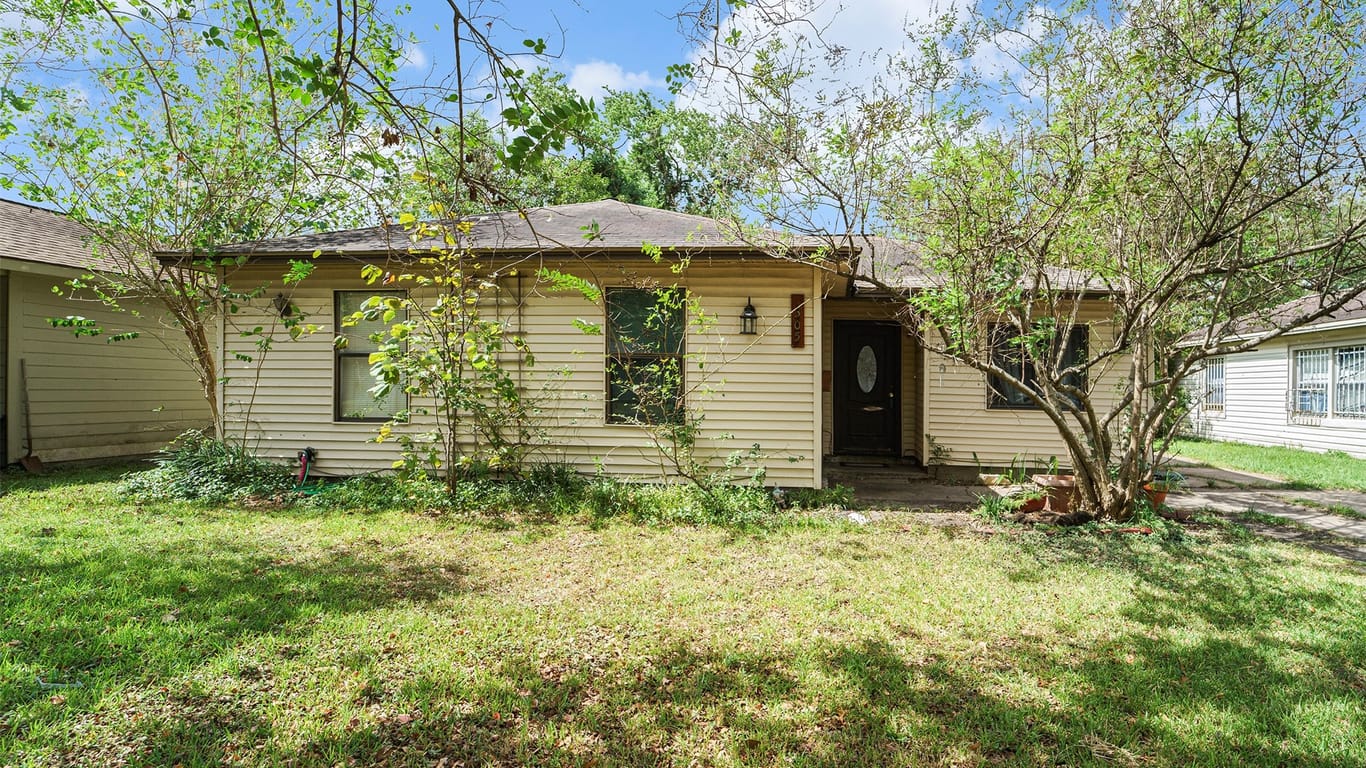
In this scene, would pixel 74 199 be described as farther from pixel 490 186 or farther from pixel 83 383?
pixel 490 186

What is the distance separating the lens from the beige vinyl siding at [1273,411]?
10680 millimetres

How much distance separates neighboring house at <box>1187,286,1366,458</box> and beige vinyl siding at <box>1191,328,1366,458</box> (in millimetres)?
16

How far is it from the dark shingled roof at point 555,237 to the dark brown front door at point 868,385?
3362 millimetres

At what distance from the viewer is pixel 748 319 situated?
6.49 meters

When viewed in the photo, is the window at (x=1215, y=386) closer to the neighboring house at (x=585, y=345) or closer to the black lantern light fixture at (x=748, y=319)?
the neighboring house at (x=585, y=345)

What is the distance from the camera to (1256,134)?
416 centimetres

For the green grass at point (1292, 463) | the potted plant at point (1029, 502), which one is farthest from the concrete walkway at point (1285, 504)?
the potted plant at point (1029, 502)

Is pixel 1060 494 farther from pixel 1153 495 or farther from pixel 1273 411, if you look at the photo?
pixel 1273 411

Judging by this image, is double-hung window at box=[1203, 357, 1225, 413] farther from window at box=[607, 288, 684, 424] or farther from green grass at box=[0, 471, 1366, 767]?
window at box=[607, 288, 684, 424]

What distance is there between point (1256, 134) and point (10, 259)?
12881 millimetres

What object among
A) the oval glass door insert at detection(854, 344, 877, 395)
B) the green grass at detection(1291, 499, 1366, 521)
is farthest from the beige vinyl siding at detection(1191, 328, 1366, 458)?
the oval glass door insert at detection(854, 344, 877, 395)

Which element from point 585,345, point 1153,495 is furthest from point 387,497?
point 1153,495

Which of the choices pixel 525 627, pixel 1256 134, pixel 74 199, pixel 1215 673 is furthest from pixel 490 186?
pixel 74 199

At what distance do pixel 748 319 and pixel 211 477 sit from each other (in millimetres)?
6182
